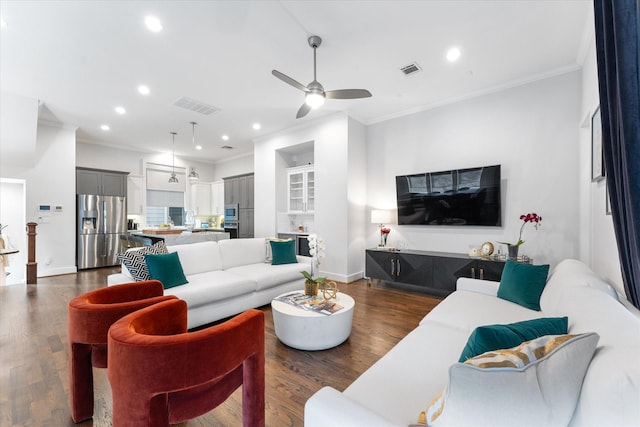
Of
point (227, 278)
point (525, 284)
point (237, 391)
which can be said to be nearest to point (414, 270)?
point (525, 284)

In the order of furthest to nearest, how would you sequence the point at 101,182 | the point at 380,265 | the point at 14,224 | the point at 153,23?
the point at 101,182 < the point at 14,224 < the point at 380,265 < the point at 153,23

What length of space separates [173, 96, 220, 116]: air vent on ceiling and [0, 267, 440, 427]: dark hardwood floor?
3.40 metres

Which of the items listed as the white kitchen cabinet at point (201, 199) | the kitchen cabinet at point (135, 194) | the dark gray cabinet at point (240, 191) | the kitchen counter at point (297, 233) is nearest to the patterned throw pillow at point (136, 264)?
the kitchen counter at point (297, 233)

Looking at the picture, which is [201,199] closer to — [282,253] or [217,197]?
[217,197]

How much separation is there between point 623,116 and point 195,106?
5.12 metres

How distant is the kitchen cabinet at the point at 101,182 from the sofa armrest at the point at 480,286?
774 centimetres

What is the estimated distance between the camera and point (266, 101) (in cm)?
446

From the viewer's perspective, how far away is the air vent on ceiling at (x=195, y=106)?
4440mm

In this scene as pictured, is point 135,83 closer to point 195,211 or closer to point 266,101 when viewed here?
point 266,101

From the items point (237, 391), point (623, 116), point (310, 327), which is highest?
point (623, 116)

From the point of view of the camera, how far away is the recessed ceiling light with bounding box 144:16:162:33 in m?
2.58

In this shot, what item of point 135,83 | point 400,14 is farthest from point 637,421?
point 135,83

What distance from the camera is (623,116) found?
1.10 m

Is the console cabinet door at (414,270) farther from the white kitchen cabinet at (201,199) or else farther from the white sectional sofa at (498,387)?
the white kitchen cabinet at (201,199)
